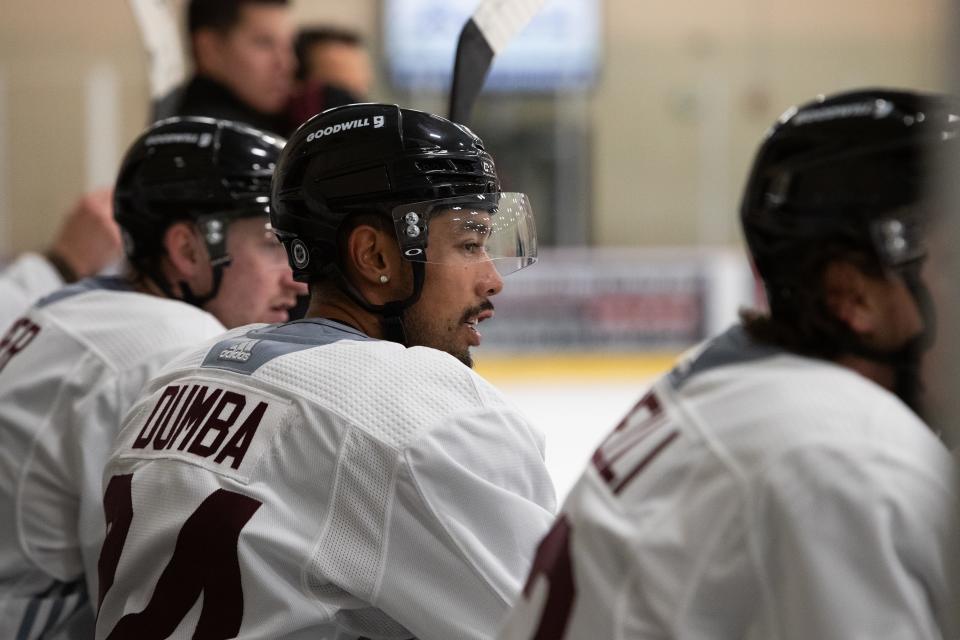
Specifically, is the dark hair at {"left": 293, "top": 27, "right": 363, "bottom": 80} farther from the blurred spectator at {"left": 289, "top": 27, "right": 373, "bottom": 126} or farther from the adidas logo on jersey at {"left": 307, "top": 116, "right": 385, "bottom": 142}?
the adidas logo on jersey at {"left": 307, "top": 116, "right": 385, "bottom": 142}

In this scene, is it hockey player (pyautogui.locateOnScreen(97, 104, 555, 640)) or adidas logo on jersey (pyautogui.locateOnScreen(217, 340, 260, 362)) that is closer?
hockey player (pyautogui.locateOnScreen(97, 104, 555, 640))

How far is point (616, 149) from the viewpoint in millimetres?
9672

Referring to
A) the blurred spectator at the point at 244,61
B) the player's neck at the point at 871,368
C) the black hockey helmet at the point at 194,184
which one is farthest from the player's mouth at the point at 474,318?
the blurred spectator at the point at 244,61

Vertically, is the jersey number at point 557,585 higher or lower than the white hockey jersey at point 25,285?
higher

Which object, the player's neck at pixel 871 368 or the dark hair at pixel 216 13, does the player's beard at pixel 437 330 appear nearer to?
the player's neck at pixel 871 368

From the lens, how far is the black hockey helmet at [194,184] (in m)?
2.12

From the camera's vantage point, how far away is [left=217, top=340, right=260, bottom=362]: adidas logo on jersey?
1464 millimetres

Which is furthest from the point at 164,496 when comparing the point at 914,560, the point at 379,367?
the point at 914,560

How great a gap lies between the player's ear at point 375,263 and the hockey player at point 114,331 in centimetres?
41

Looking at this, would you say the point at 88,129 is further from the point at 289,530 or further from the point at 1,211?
the point at 289,530

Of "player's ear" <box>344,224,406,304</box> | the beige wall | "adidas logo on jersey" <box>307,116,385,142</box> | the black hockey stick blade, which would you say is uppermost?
the black hockey stick blade

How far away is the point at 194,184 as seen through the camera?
212 cm

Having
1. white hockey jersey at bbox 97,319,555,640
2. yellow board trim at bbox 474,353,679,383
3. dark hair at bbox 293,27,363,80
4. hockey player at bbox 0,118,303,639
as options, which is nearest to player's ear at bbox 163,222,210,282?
hockey player at bbox 0,118,303,639

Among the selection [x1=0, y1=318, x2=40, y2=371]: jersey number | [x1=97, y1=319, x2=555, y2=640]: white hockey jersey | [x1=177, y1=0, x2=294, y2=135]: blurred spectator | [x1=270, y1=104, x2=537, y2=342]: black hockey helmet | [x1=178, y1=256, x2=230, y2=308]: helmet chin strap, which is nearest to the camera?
[x1=97, y1=319, x2=555, y2=640]: white hockey jersey
